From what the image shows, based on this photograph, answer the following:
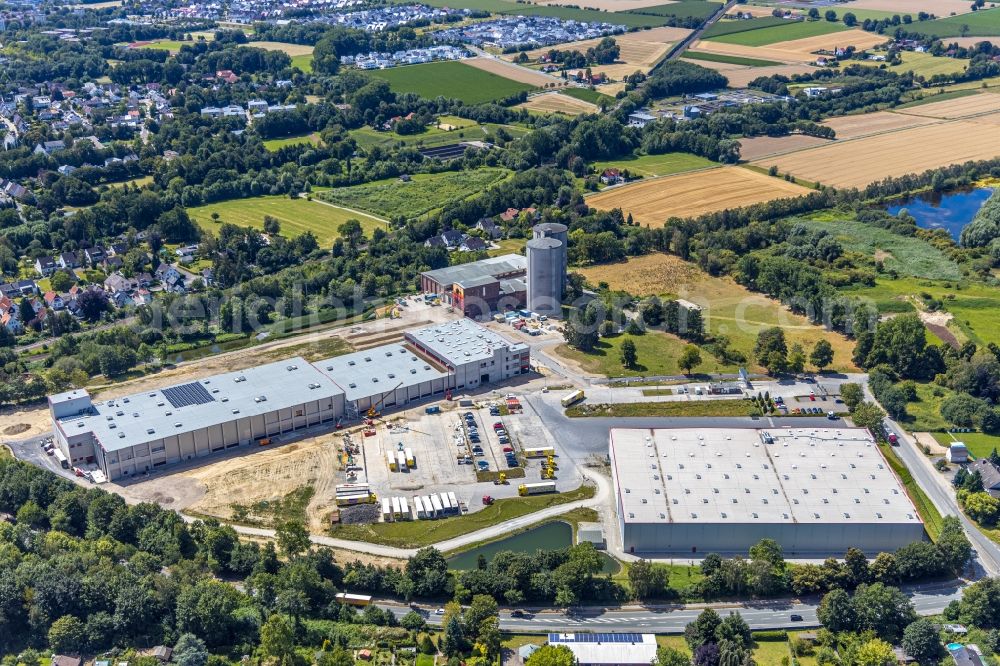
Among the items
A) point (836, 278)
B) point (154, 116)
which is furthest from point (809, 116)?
point (154, 116)

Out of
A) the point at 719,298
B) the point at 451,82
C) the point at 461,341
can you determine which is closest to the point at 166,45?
the point at 451,82

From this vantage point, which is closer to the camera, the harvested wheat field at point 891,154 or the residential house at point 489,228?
the residential house at point 489,228

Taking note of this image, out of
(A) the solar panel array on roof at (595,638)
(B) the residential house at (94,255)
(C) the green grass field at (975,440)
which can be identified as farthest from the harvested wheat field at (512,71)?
(A) the solar panel array on roof at (595,638)

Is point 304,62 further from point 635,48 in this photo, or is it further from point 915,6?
point 915,6

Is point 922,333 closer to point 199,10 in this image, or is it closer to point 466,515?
point 466,515

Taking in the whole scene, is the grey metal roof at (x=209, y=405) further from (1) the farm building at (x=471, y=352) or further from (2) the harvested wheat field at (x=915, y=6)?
(2) the harvested wheat field at (x=915, y=6)

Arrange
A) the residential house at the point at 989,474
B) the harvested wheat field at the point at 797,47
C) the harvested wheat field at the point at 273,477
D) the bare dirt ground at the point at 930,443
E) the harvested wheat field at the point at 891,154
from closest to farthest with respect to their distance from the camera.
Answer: the residential house at the point at 989,474 → the harvested wheat field at the point at 273,477 → the bare dirt ground at the point at 930,443 → the harvested wheat field at the point at 891,154 → the harvested wheat field at the point at 797,47

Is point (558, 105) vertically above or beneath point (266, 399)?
above
